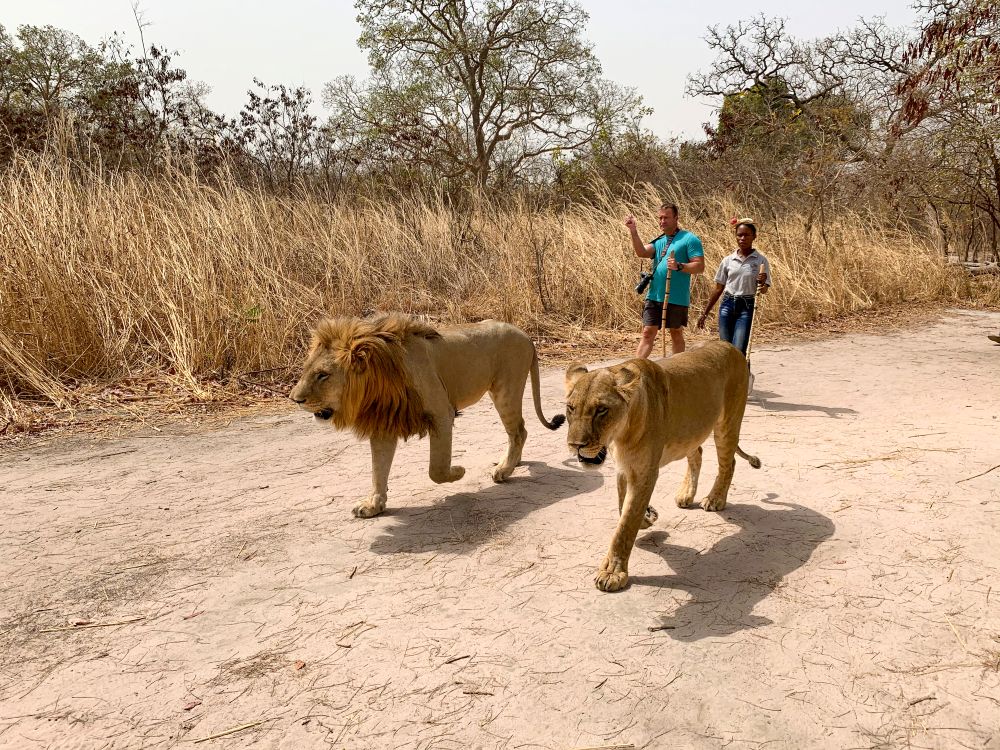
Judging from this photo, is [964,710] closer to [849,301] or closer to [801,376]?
[801,376]

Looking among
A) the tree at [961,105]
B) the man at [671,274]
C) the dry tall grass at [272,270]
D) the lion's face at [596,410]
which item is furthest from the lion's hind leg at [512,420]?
the tree at [961,105]

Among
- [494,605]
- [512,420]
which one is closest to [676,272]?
[512,420]

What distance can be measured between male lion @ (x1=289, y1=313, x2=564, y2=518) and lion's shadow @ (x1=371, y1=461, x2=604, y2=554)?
0.23 m

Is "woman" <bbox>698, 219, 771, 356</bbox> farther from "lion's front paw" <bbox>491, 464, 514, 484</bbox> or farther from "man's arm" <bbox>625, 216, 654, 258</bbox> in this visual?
"lion's front paw" <bbox>491, 464, 514, 484</bbox>

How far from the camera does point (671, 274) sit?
278 inches

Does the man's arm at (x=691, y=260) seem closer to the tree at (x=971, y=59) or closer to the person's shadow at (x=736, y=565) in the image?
the person's shadow at (x=736, y=565)

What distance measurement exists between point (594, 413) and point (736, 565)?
1.19 m

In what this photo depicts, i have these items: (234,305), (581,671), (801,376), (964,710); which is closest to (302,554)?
(581,671)

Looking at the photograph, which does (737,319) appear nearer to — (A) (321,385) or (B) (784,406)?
(B) (784,406)

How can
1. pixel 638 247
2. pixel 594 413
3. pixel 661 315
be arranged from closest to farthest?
pixel 594 413 → pixel 661 315 → pixel 638 247

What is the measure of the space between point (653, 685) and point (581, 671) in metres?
0.27

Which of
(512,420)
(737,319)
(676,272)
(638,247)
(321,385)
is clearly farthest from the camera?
(638,247)

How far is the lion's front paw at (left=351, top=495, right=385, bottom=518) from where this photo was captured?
4184 mm

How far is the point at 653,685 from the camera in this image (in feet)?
8.43
